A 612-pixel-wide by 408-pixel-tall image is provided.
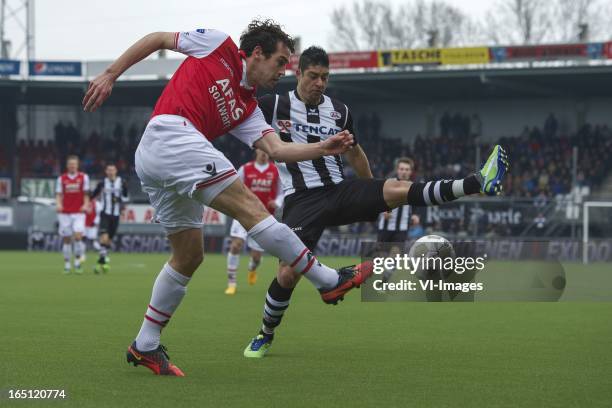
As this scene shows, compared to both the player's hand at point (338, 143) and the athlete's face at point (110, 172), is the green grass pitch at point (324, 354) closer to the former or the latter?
the player's hand at point (338, 143)

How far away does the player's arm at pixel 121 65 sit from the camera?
19.7 feet

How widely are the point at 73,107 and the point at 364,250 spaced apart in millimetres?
27301

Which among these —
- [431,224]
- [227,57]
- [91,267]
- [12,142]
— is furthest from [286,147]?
[12,142]

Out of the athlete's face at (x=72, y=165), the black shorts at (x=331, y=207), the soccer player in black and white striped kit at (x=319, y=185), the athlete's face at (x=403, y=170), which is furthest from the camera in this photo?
the athlete's face at (x=72, y=165)

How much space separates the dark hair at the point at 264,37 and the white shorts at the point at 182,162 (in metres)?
0.72

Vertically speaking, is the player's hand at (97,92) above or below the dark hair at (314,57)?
below

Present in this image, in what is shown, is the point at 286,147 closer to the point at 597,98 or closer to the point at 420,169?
the point at 420,169

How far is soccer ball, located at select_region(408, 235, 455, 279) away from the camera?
1323 cm

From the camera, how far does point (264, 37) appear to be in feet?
21.1

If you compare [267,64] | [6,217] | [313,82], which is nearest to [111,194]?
[6,217]

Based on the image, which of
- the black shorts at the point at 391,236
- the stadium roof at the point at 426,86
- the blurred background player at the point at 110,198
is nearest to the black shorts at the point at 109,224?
the blurred background player at the point at 110,198

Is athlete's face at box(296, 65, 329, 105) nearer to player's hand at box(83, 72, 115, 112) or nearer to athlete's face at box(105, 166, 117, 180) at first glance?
player's hand at box(83, 72, 115, 112)

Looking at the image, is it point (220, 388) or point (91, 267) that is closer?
point (220, 388)

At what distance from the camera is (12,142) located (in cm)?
4778
